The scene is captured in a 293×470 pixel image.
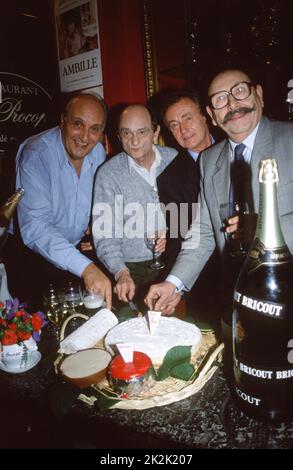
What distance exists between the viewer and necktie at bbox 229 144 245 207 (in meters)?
1.95

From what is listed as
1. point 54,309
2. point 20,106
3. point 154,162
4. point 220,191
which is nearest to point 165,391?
point 54,309

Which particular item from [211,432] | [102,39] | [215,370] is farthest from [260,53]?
[211,432]

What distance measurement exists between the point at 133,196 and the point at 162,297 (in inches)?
64.5

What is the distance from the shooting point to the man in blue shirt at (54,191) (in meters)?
2.71

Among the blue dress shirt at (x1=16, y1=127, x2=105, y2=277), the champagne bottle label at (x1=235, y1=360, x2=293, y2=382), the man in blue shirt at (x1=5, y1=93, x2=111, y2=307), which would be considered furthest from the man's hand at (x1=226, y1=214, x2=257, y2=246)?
the man in blue shirt at (x1=5, y1=93, x2=111, y2=307)

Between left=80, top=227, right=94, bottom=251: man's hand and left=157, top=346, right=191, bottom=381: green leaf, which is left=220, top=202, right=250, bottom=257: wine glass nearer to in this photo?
left=157, top=346, right=191, bottom=381: green leaf

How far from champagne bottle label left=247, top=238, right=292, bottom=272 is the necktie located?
928mm

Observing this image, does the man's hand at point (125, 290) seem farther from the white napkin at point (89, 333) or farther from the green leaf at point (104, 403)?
the green leaf at point (104, 403)

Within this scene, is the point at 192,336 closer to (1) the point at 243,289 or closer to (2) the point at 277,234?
(1) the point at 243,289

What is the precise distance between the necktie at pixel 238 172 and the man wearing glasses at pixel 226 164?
2cm

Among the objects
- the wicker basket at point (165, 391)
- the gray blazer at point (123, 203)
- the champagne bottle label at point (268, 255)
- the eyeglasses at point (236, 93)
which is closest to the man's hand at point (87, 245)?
the gray blazer at point (123, 203)

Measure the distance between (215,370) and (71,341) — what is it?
1.83 feet

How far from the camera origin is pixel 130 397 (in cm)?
113

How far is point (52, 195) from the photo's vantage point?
9.78 feet
